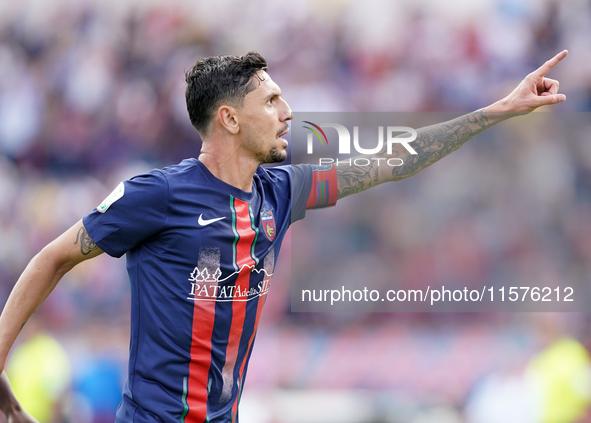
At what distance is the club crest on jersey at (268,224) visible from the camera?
1775 mm

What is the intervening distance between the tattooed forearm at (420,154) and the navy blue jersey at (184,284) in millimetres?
498

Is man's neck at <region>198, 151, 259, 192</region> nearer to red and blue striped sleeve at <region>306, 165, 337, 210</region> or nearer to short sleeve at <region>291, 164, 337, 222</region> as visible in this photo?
short sleeve at <region>291, 164, 337, 222</region>

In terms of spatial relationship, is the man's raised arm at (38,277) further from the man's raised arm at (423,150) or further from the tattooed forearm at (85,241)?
the man's raised arm at (423,150)

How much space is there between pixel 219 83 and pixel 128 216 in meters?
0.55

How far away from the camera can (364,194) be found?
312 cm

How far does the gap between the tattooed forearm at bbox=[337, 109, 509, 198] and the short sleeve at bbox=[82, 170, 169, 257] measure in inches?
30.5

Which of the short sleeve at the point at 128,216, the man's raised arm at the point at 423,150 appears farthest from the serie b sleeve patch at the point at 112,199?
the man's raised arm at the point at 423,150

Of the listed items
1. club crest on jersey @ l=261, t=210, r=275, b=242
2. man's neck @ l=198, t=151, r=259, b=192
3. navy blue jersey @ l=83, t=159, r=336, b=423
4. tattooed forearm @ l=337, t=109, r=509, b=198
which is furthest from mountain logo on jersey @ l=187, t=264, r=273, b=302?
tattooed forearm @ l=337, t=109, r=509, b=198

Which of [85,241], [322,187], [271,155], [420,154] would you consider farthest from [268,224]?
[420,154]

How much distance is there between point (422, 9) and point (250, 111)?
1.74 meters

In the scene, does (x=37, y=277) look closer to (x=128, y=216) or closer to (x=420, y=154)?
(x=128, y=216)

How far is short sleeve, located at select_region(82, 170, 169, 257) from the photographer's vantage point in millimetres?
1521

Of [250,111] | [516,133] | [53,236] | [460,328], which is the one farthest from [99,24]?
[460,328]

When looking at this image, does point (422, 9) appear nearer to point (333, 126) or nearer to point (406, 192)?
point (333, 126)
